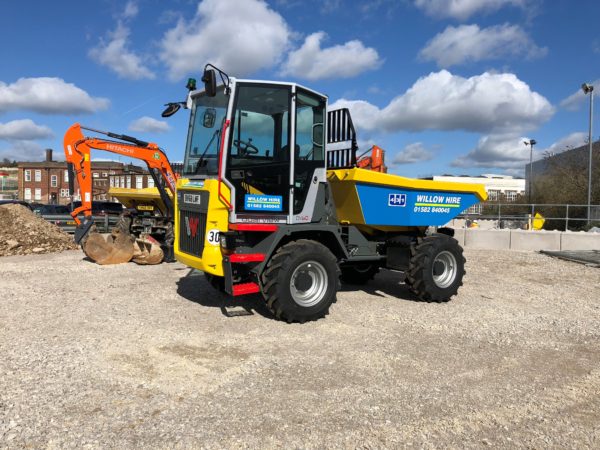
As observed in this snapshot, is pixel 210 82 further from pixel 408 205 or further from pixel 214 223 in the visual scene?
pixel 408 205

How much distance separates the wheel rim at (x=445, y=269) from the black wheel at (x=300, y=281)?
2296mm

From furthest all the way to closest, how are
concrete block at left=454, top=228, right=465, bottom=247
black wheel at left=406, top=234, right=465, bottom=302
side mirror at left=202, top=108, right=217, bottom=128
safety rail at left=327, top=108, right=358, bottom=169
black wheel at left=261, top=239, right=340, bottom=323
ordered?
1. concrete block at left=454, top=228, right=465, bottom=247
2. black wheel at left=406, top=234, right=465, bottom=302
3. safety rail at left=327, top=108, right=358, bottom=169
4. side mirror at left=202, top=108, right=217, bottom=128
5. black wheel at left=261, top=239, right=340, bottom=323

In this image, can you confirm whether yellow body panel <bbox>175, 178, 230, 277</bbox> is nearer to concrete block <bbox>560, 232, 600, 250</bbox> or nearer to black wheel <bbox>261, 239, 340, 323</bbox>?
black wheel <bbox>261, 239, 340, 323</bbox>

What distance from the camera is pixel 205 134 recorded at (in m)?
6.53

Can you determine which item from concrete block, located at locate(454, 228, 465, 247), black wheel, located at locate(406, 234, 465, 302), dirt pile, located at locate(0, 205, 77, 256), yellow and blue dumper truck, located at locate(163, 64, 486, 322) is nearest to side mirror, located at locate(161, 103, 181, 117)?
yellow and blue dumper truck, located at locate(163, 64, 486, 322)

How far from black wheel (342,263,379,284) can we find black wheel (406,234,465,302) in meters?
1.06

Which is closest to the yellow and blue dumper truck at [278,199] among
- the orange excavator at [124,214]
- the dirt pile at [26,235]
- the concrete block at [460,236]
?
the orange excavator at [124,214]

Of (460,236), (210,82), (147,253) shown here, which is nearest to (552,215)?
(460,236)

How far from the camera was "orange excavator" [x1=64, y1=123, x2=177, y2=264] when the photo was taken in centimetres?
1109

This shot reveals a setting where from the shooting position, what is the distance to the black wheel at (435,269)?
740 centimetres

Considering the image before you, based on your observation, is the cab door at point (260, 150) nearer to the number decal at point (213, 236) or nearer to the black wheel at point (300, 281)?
the number decal at point (213, 236)

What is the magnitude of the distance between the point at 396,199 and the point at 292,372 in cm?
364

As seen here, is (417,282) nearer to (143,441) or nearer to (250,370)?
(250,370)

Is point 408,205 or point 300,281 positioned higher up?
point 408,205
